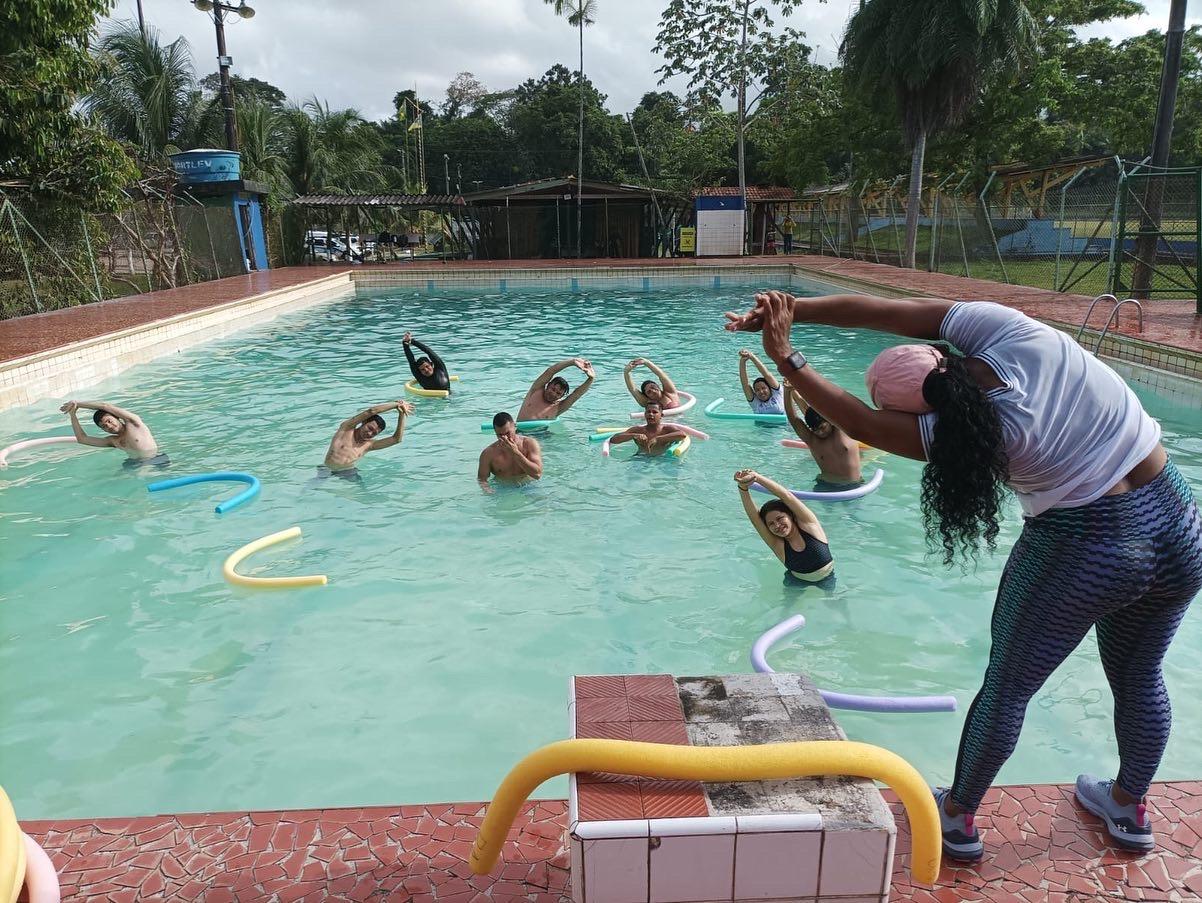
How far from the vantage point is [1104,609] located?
2.13 meters

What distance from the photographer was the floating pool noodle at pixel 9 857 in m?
1.77

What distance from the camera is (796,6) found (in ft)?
110

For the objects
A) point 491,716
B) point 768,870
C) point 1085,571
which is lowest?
point 491,716

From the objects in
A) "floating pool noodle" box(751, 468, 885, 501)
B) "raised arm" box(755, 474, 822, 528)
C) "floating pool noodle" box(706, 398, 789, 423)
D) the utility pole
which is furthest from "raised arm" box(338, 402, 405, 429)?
the utility pole

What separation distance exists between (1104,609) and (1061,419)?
0.52 m

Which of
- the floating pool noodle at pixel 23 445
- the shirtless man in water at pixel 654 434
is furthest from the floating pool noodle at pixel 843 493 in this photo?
the floating pool noodle at pixel 23 445

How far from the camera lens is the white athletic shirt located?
1.99m

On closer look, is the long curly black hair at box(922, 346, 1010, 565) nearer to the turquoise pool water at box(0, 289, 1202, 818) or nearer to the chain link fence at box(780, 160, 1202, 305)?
the turquoise pool water at box(0, 289, 1202, 818)

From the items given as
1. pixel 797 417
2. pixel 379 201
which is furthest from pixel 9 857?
pixel 379 201

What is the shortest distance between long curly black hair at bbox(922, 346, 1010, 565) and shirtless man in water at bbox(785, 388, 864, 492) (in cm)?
451

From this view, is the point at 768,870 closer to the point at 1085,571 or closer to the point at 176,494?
the point at 1085,571

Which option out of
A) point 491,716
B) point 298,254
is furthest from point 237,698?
point 298,254

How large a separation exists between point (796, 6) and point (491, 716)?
36.0 m

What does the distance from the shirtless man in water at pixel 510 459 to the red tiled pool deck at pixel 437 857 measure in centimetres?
438
